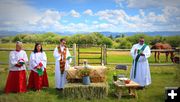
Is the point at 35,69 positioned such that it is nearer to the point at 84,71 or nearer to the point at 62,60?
the point at 62,60

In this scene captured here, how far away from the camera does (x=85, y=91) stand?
23.9 feet

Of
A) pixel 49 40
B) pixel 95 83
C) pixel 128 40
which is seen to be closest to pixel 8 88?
pixel 95 83

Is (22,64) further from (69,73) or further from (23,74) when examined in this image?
(69,73)

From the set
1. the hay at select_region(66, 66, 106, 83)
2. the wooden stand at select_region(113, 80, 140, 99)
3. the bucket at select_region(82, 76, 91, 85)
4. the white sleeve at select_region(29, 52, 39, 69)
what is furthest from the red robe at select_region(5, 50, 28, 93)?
the wooden stand at select_region(113, 80, 140, 99)

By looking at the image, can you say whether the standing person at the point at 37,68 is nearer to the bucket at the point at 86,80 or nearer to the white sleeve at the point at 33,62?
the white sleeve at the point at 33,62

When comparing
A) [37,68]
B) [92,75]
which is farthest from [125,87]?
[37,68]

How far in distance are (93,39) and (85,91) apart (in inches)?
403

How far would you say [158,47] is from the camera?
15.0 metres

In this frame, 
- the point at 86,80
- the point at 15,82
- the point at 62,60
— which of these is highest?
the point at 62,60

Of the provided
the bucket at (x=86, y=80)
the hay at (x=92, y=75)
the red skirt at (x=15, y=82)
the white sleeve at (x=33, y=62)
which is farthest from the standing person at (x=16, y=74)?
the bucket at (x=86, y=80)

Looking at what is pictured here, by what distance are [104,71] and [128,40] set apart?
37.0ft

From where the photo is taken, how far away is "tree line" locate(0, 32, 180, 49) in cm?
1573

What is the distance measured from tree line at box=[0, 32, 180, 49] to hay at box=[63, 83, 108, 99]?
25.5 feet

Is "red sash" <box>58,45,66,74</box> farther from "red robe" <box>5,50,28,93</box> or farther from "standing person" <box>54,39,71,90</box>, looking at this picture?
"red robe" <box>5,50,28,93</box>
